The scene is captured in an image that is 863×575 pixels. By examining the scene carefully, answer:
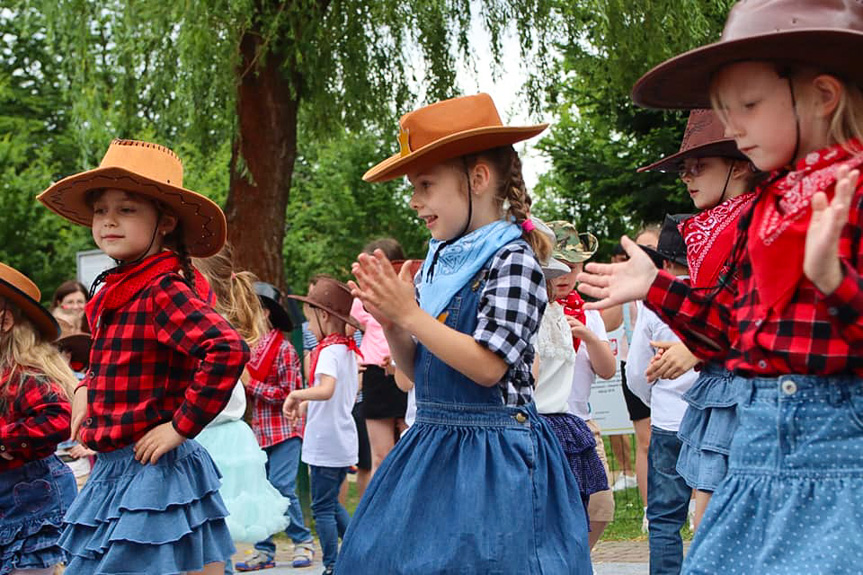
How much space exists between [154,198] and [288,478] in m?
4.37

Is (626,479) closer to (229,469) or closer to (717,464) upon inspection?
(229,469)

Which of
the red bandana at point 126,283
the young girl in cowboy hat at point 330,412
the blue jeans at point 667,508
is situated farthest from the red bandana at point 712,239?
the young girl in cowboy hat at point 330,412

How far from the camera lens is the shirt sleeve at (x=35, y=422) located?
16.8 ft

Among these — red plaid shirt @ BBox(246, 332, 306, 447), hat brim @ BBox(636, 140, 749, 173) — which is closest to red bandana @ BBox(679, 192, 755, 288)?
hat brim @ BBox(636, 140, 749, 173)

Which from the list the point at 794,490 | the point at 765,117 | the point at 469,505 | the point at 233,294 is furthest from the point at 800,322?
the point at 233,294

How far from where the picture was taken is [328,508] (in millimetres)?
7711

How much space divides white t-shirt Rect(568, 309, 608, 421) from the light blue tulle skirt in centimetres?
200

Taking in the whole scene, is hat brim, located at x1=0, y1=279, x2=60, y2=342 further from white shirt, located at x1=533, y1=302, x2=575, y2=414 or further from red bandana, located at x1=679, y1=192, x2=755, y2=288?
red bandana, located at x1=679, y1=192, x2=755, y2=288

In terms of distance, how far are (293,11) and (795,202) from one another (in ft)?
27.4

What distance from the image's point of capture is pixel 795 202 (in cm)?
256

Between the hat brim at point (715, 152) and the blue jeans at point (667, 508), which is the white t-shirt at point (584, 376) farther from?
the hat brim at point (715, 152)

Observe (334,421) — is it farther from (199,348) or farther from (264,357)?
(199,348)

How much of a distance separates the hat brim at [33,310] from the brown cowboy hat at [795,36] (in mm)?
3805

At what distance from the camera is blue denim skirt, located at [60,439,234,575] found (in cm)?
405
